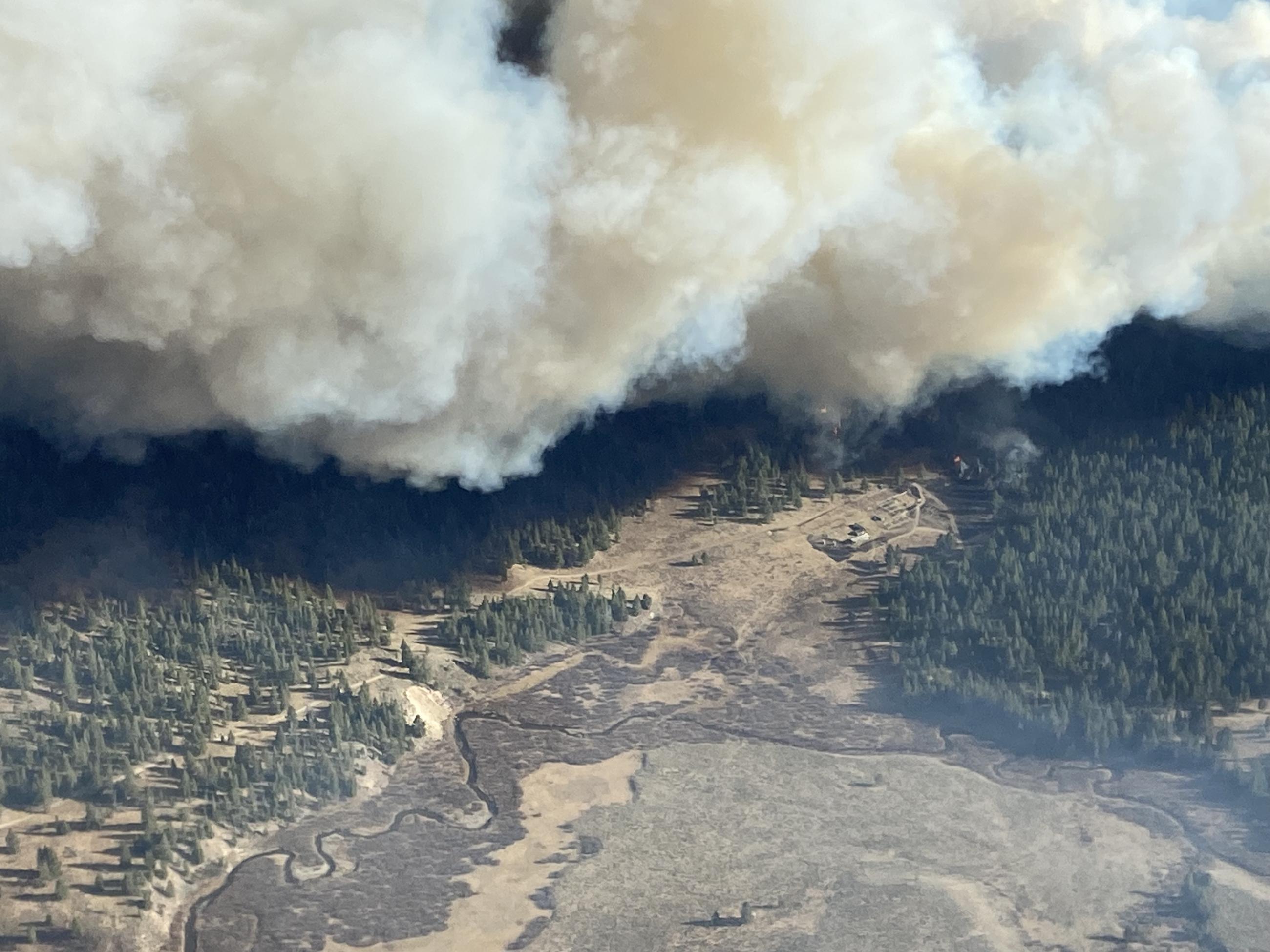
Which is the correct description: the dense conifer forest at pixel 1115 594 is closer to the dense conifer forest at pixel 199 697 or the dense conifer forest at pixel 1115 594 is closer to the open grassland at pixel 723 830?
the open grassland at pixel 723 830

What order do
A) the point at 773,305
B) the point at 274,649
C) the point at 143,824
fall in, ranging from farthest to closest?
1. the point at 773,305
2. the point at 274,649
3. the point at 143,824

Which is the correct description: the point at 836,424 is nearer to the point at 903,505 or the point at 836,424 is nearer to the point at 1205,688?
the point at 903,505

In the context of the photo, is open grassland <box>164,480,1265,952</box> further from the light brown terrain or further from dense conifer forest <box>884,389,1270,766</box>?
dense conifer forest <box>884,389,1270,766</box>

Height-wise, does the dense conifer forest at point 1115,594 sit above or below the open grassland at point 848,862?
above

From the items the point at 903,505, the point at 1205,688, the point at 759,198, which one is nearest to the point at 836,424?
the point at 903,505

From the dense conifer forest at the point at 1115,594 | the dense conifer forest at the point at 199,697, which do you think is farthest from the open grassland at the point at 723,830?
the dense conifer forest at the point at 1115,594

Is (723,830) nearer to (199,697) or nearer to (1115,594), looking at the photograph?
(199,697)

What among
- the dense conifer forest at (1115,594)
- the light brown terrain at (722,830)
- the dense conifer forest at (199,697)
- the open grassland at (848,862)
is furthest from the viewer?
the dense conifer forest at (1115,594)

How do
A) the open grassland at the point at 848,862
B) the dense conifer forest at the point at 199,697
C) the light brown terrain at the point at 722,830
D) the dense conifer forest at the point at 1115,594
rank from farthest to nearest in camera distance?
the dense conifer forest at the point at 1115,594 → the dense conifer forest at the point at 199,697 → the light brown terrain at the point at 722,830 → the open grassland at the point at 848,862

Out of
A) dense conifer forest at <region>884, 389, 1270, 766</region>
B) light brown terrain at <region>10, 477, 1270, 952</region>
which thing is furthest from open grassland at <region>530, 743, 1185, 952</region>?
dense conifer forest at <region>884, 389, 1270, 766</region>

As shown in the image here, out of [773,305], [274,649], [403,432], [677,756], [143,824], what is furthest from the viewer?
[773,305]

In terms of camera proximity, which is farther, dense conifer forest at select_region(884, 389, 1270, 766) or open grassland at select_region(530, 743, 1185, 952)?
dense conifer forest at select_region(884, 389, 1270, 766)
